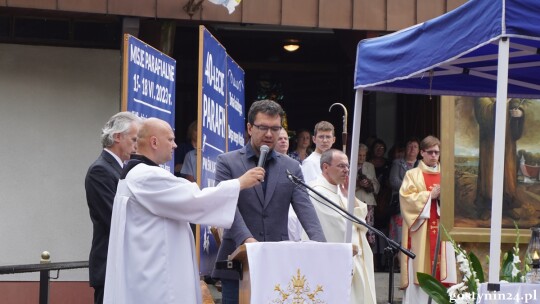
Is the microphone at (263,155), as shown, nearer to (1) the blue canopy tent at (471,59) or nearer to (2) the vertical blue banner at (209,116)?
(1) the blue canopy tent at (471,59)

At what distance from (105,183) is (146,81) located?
4.40 feet

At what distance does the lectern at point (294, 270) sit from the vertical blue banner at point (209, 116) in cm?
201

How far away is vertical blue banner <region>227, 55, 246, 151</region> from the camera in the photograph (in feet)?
33.9

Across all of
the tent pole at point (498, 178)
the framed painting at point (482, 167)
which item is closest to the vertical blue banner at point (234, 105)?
the framed painting at point (482, 167)

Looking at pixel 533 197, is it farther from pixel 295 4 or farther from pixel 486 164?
pixel 295 4

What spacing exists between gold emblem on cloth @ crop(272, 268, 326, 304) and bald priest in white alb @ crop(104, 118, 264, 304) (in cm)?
56

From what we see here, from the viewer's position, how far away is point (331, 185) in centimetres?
1015

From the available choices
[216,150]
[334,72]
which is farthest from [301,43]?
[216,150]

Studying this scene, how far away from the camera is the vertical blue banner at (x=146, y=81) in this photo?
27.7ft

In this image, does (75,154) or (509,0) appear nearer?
(509,0)

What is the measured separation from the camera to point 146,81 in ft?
29.1

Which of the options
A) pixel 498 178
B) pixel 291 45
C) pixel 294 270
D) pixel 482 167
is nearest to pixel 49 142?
pixel 291 45

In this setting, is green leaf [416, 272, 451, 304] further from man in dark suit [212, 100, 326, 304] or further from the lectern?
the lectern

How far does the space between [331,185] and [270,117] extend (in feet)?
9.92
